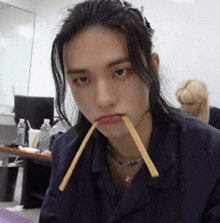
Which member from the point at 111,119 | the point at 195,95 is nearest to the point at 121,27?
the point at 111,119

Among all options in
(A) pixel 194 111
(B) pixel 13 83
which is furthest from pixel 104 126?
(B) pixel 13 83

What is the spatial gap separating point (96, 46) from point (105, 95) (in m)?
0.10

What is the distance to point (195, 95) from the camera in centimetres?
258

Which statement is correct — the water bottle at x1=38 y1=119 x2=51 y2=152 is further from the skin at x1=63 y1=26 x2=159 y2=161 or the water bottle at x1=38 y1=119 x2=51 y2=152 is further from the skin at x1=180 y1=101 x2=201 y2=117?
the skin at x1=63 y1=26 x2=159 y2=161

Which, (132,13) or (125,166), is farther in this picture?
(125,166)

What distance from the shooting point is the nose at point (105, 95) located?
606 millimetres

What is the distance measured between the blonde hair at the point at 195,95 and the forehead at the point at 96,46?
204cm

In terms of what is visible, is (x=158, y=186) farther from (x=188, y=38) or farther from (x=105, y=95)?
(x=188, y=38)

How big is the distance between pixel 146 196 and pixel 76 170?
198 mm

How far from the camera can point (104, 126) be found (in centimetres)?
63

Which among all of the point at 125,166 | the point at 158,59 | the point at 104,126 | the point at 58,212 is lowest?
the point at 58,212

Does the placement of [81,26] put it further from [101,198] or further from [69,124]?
[101,198]

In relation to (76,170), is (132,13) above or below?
above

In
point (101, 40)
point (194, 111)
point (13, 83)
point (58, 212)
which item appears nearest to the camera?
point (101, 40)
